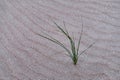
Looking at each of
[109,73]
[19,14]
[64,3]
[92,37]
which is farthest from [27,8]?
[109,73]

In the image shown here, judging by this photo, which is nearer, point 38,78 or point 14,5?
point 38,78

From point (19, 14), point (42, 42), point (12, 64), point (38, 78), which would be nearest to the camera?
point (38, 78)

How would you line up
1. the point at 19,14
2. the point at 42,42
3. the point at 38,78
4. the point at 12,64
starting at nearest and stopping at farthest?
the point at 38,78 → the point at 12,64 → the point at 42,42 → the point at 19,14

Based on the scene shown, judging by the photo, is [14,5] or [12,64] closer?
[12,64]

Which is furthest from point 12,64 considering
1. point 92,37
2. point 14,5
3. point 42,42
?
point 14,5

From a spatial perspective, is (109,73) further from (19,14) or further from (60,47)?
(19,14)

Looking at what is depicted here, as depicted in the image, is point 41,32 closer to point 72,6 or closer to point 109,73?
point 72,6
